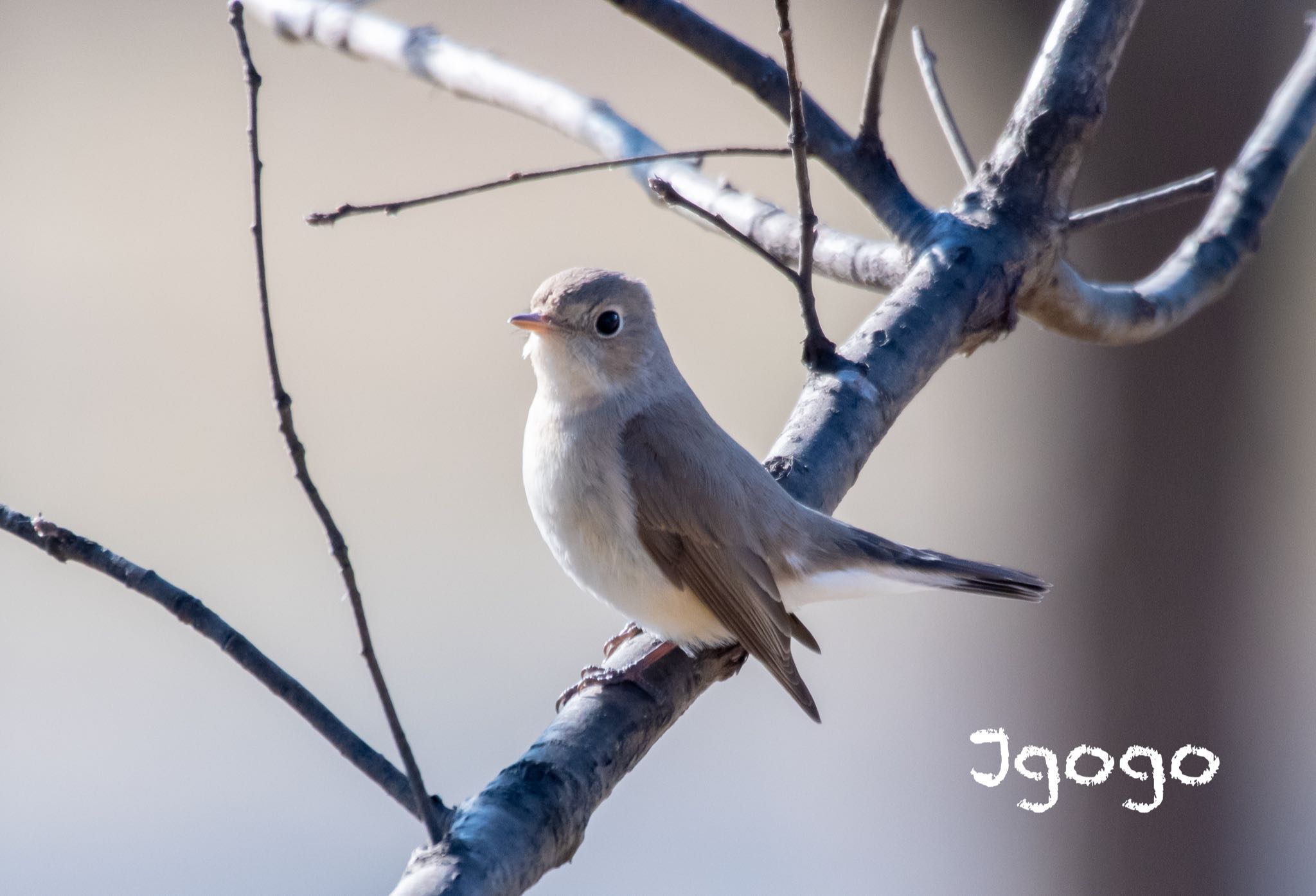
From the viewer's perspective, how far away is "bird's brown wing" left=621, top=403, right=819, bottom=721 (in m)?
2.14

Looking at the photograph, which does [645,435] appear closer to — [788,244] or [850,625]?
[788,244]

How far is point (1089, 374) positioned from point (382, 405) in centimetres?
380

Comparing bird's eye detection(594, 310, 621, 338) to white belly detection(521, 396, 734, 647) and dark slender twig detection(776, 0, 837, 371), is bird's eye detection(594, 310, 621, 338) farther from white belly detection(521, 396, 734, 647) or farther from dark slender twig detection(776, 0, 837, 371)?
dark slender twig detection(776, 0, 837, 371)

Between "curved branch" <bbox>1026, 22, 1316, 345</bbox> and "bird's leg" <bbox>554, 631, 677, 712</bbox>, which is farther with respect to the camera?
"curved branch" <bbox>1026, 22, 1316, 345</bbox>

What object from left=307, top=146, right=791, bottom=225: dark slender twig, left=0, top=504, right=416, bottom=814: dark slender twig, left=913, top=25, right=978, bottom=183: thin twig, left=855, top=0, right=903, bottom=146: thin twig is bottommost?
left=0, top=504, right=416, bottom=814: dark slender twig

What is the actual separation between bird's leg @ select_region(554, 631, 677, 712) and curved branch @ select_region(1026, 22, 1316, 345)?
44.3 inches

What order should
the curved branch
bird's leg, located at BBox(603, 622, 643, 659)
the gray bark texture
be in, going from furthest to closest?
the curved branch → bird's leg, located at BBox(603, 622, 643, 659) → the gray bark texture

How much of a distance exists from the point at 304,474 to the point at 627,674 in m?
0.83

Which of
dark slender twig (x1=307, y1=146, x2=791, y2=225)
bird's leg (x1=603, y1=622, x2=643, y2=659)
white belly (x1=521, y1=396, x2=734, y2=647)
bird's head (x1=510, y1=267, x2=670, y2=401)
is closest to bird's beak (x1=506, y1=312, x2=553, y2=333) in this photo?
bird's head (x1=510, y1=267, x2=670, y2=401)

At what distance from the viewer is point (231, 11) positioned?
4.03 feet

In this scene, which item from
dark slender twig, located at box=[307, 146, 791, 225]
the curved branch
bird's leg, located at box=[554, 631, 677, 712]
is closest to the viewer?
dark slender twig, located at box=[307, 146, 791, 225]

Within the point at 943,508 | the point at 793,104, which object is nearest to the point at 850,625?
the point at 943,508

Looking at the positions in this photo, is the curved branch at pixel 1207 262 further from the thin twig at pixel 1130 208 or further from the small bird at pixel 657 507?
the small bird at pixel 657 507

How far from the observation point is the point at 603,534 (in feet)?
7.14
